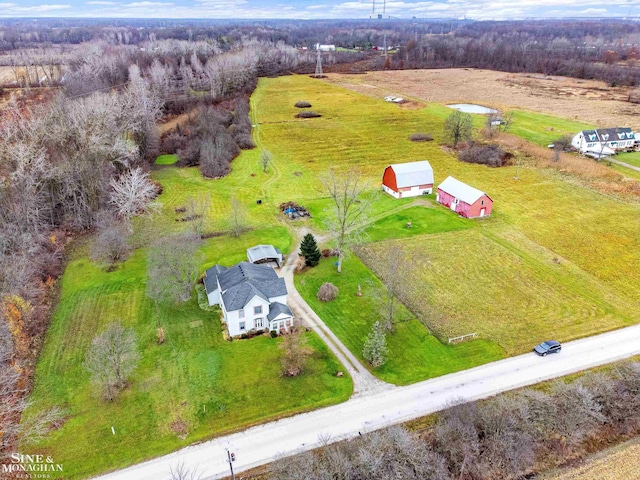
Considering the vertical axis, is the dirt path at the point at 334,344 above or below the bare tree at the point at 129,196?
below

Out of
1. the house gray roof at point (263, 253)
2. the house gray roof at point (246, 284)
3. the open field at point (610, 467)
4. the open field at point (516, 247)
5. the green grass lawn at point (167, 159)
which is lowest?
the open field at point (610, 467)

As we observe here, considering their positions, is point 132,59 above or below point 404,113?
above

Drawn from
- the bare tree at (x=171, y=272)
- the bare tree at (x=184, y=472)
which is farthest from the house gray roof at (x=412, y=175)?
the bare tree at (x=184, y=472)

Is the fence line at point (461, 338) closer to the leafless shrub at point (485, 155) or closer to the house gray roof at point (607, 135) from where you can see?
the leafless shrub at point (485, 155)

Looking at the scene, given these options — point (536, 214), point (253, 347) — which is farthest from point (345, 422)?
point (536, 214)

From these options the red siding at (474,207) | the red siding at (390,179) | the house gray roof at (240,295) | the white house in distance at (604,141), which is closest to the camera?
the house gray roof at (240,295)

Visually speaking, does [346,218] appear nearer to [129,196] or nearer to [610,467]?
[129,196]

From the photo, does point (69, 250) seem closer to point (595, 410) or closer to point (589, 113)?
point (595, 410)

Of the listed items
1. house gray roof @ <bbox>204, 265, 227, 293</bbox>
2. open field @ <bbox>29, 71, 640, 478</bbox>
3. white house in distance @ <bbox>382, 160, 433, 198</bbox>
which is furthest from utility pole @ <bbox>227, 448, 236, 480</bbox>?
white house in distance @ <bbox>382, 160, 433, 198</bbox>
